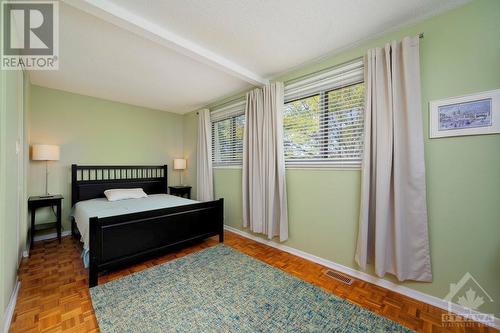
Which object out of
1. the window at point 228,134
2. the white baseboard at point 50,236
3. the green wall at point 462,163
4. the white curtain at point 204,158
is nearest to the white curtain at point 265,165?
the window at point 228,134

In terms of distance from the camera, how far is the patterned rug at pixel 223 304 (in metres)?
1.50

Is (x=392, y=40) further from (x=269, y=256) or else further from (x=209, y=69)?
(x=269, y=256)

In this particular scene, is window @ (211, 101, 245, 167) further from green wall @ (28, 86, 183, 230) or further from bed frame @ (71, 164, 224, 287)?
green wall @ (28, 86, 183, 230)

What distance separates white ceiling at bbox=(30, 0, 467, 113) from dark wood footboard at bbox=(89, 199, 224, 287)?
1831mm

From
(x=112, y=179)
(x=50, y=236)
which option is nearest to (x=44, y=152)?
(x=112, y=179)

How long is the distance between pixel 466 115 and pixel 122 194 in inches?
177

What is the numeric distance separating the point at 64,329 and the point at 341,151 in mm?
2879

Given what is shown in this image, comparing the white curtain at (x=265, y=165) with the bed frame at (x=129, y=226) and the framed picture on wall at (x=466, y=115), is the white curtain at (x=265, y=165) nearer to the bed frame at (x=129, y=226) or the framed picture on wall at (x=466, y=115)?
the bed frame at (x=129, y=226)

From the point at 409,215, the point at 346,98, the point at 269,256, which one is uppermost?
the point at 346,98

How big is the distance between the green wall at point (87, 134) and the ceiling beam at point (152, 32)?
2.64 meters

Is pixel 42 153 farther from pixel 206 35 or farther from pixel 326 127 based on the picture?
pixel 326 127

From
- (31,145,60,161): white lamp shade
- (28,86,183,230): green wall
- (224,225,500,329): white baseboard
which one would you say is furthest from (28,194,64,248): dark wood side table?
(224,225,500,329): white baseboard

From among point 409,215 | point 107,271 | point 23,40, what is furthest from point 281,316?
point 23,40

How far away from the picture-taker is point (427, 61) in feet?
5.79
